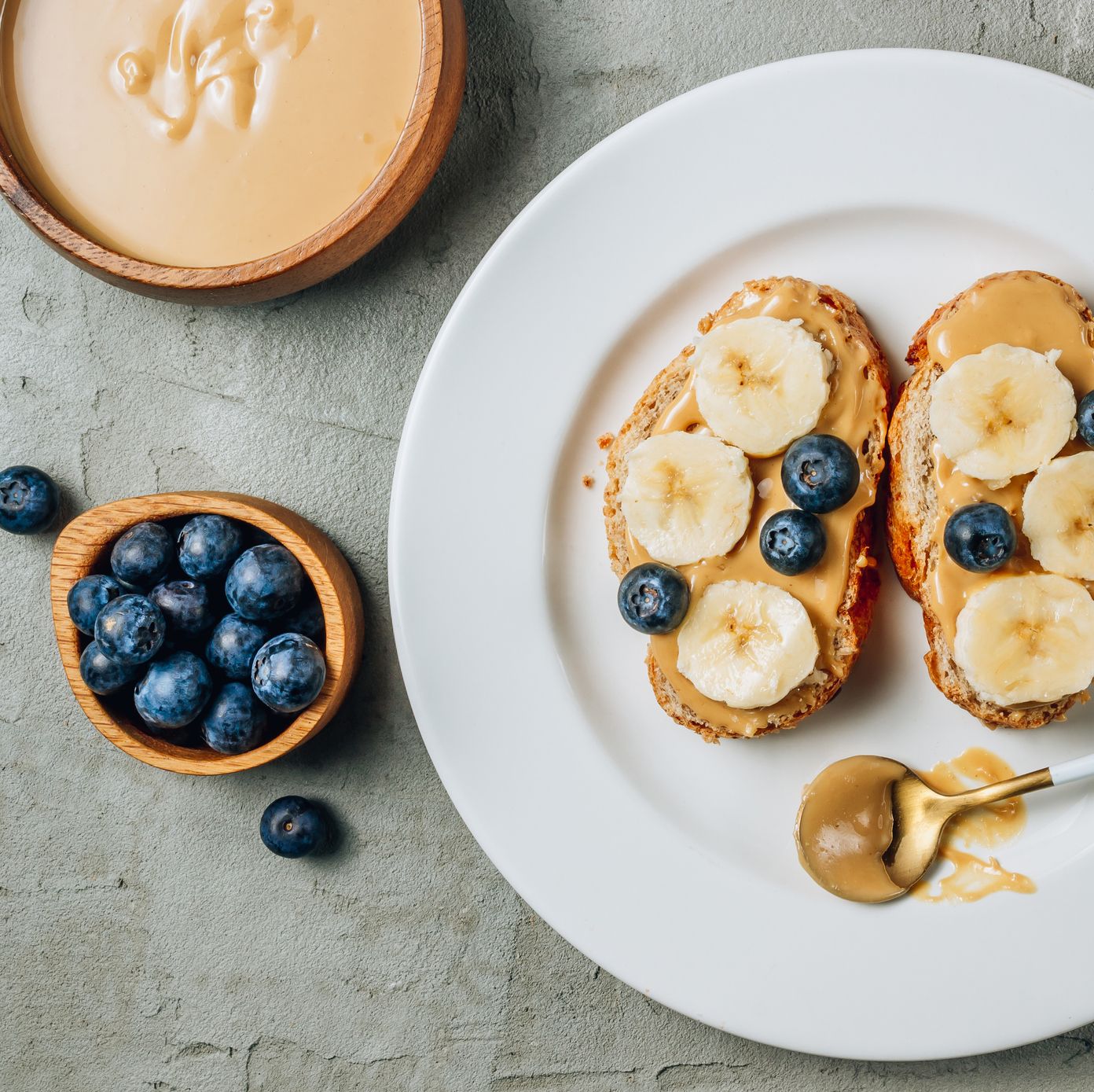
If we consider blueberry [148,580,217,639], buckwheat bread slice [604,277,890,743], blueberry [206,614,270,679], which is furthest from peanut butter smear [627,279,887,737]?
blueberry [148,580,217,639]

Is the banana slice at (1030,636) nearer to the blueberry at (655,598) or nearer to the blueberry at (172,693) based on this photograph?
the blueberry at (655,598)

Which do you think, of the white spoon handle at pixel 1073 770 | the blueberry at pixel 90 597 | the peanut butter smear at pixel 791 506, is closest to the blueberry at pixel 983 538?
the peanut butter smear at pixel 791 506

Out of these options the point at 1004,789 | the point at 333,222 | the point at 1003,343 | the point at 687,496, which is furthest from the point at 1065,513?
the point at 333,222

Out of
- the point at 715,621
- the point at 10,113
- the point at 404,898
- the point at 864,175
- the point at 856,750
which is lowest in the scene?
the point at 404,898

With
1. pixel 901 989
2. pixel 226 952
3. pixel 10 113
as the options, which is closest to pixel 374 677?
pixel 226 952

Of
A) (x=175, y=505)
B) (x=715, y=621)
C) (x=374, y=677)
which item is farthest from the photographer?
(x=374, y=677)

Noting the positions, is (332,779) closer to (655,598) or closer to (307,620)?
(307,620)

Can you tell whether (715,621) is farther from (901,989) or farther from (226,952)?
(226,952)
